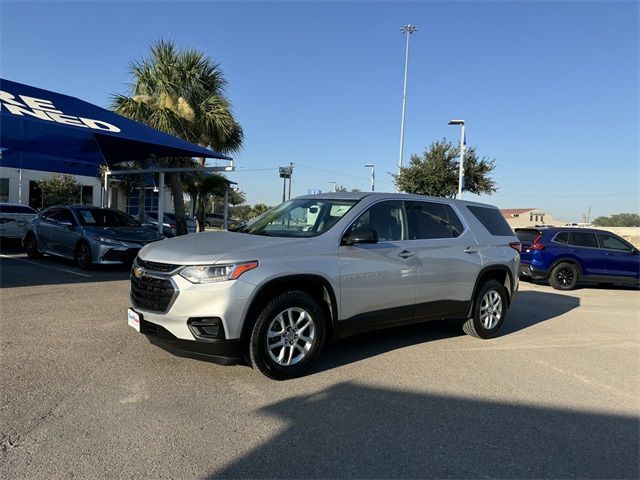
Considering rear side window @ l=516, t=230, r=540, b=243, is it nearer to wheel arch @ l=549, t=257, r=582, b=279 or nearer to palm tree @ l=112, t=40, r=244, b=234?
wheel arch @ l=549, t=257, r=582, b=279

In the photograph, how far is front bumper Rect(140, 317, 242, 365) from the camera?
13.8ft

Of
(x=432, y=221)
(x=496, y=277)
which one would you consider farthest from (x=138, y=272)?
(x=496, y=277)

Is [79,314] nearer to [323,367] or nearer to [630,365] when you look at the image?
[323,367]

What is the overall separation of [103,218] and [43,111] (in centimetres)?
264

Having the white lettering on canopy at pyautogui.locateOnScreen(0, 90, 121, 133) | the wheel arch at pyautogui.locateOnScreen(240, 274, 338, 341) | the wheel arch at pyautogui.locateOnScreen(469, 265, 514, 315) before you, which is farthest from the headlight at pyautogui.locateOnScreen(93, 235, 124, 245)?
the wheel arch at pyautogui.locateOnScreen(469, 265, 514, 315)

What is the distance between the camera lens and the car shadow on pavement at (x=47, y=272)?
9.18 metres

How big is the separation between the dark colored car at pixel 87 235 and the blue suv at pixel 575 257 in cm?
922

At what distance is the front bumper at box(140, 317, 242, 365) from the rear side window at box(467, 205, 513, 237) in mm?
3840

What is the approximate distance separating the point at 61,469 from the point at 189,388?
4.55 feet

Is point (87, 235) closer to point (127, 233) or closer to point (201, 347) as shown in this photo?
point (127, 233)

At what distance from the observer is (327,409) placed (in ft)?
13.0

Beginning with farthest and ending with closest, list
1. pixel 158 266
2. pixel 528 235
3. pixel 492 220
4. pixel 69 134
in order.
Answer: pixel 69 134 < pixel 528 235 < pixel 492 220 < pixel 158 266

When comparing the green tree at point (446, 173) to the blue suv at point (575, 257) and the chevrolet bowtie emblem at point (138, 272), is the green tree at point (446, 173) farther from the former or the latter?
the chevrolet bowtie emblem at point (138, 272)

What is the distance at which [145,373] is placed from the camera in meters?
4.58
